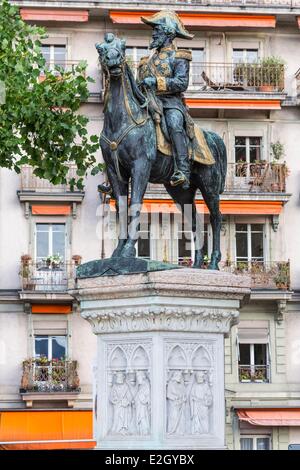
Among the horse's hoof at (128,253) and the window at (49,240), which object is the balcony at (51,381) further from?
the horse's hoof at (128,253)

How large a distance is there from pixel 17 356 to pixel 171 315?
25.2 metres

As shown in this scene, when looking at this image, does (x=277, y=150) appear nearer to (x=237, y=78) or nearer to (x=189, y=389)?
(x=237, y=78)

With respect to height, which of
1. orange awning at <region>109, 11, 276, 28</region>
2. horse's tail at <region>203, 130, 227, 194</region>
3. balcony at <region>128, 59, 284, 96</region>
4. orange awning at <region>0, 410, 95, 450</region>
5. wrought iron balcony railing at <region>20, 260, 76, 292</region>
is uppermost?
orange awning at <region>109, 11, 276, 28</region>

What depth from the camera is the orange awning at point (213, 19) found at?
3947 cm

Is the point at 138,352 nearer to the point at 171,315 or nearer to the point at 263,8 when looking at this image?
the point at 171,315

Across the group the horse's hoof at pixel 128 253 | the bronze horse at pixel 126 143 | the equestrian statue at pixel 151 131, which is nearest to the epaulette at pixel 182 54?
the equestrian statue at pixel 151 131

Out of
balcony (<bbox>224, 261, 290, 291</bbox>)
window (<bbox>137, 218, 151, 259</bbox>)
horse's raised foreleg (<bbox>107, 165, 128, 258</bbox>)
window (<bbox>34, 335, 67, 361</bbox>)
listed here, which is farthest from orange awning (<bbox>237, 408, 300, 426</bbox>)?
horse's raised foreleg (<bbox>107, 165, 128, 258</bbox>)

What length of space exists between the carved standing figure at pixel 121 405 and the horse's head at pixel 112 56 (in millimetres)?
3285

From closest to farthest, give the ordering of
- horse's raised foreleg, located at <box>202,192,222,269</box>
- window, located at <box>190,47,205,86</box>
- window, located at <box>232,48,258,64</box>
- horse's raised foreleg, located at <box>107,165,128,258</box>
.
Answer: horse's raised foreleg, located at <box>107,165,128,258</box> < horse's raised foreleg, located at <box>202,192,222,269</box> < window, located at <box>190,47,205,86</box> < window, located at <box>232,48,258,64</box>

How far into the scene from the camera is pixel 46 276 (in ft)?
128

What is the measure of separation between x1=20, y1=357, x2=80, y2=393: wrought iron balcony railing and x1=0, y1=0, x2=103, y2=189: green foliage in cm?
1500

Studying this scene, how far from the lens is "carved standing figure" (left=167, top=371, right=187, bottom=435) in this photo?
14195 mm

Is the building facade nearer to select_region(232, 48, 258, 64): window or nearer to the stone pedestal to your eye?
select_region(232, 48, 258, 64): window
